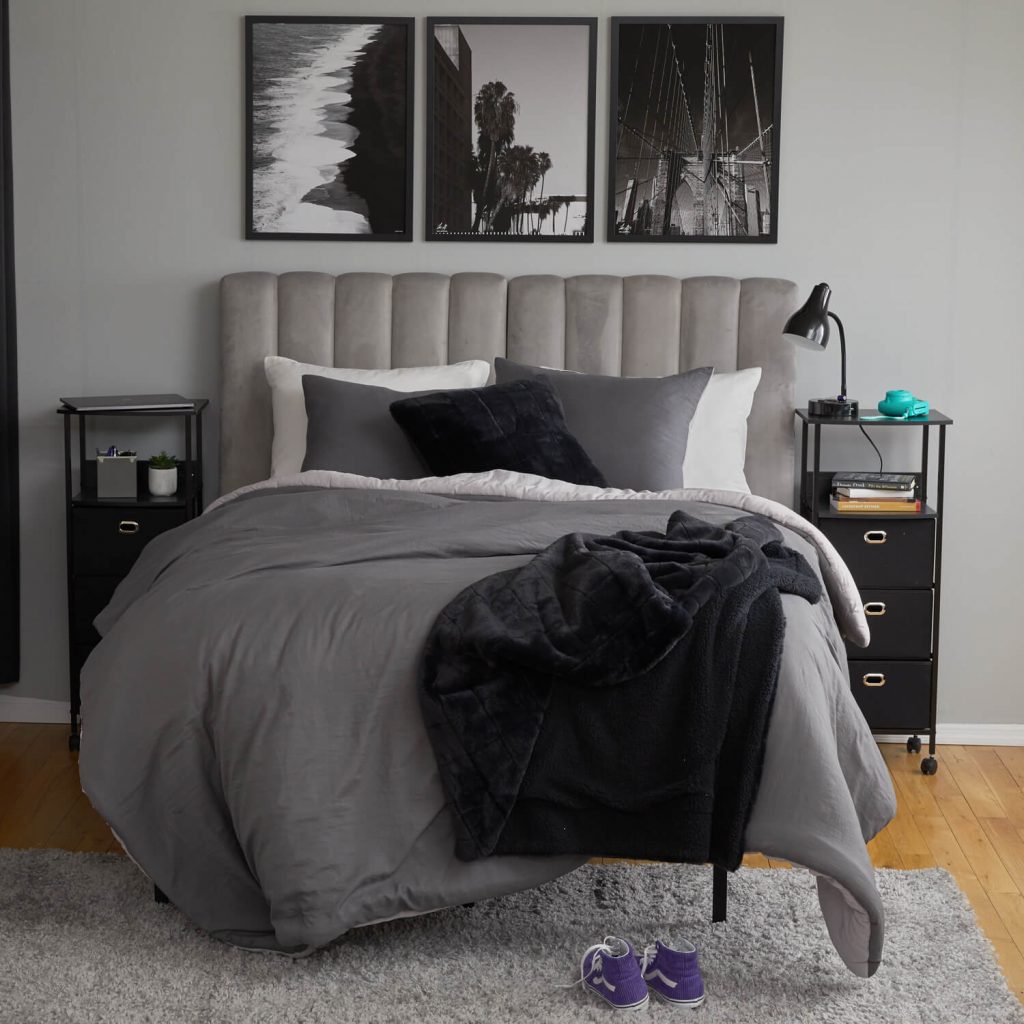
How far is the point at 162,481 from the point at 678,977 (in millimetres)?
2358

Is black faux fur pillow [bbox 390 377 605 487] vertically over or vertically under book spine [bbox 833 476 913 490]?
over

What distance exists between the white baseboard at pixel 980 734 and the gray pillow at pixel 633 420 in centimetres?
135

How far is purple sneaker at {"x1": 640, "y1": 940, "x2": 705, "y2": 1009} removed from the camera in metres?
2.54

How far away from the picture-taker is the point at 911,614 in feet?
13.2

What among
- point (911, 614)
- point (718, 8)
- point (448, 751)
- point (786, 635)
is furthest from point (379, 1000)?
point (718, 8)

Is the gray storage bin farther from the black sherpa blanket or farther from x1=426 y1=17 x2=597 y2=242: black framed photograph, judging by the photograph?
the black sherpa blanket

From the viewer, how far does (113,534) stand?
4.11 metres

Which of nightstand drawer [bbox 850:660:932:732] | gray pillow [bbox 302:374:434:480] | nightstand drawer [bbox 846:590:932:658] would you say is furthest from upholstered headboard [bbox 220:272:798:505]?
nightstand drawer [bbox 850:660:932:732]

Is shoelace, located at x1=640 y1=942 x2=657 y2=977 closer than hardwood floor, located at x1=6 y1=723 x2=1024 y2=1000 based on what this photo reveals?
Yes

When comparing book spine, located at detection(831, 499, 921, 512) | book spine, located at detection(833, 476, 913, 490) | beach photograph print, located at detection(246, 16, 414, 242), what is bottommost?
book spine, located at detection(831, 499, 921, 512)

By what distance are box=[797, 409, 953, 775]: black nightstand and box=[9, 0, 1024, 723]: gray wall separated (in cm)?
41

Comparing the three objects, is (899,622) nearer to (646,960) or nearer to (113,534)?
(646,960)

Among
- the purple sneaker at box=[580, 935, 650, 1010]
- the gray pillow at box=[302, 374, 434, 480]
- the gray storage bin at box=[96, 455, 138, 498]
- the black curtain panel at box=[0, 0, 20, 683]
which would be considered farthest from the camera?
the black curtain panel at box=[0, 0, 20, 683]

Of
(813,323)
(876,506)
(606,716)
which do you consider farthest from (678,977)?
(813,323)
